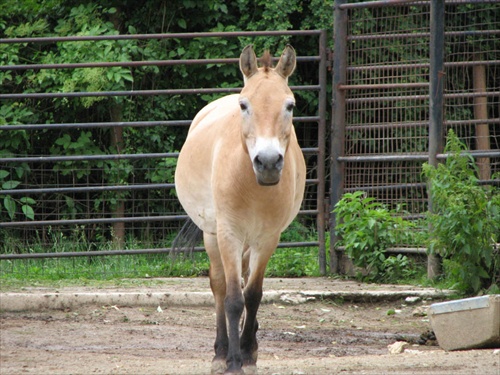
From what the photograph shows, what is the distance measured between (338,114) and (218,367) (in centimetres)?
483

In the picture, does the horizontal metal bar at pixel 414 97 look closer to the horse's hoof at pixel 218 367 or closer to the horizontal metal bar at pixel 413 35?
the horizontal metal bar at pixel 413 35

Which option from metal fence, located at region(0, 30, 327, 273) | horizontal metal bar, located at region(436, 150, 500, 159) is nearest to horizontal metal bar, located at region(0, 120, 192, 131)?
metal fence, located at region(0, 30, 327, 273)

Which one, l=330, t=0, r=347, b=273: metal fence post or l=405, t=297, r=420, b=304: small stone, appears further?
l=330, t=0, r=347, b=273: metal fence post

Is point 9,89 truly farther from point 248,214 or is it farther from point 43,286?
point 248,214

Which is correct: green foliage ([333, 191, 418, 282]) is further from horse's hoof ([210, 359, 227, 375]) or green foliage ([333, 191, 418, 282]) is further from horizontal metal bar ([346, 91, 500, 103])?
horse's hoof ([210, 359, 227, 375])

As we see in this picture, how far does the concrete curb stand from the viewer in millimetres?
7629

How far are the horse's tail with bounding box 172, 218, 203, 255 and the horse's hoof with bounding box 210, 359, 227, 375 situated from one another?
A: 2067mm

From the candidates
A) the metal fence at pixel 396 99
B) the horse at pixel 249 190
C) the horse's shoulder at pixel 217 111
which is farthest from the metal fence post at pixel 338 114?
the horse at pixel 249 190

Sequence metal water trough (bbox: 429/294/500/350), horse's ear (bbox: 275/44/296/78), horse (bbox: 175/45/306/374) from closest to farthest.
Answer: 1. horse (bbox: 175/45/306/374)
2. horse's ear (bbox: 275/44/296/78)
3. metal water trough (bbox: 429/294/500/350)

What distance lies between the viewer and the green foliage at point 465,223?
746 centimetres

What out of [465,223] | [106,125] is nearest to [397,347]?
[465,223]

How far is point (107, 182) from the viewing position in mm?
11102

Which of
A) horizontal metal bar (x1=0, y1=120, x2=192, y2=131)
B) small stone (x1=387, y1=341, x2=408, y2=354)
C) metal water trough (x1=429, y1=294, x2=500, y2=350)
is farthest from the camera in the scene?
horizontal metal bar (x1=0, y1=120, x2=192, y2=131)

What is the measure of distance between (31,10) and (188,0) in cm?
213
